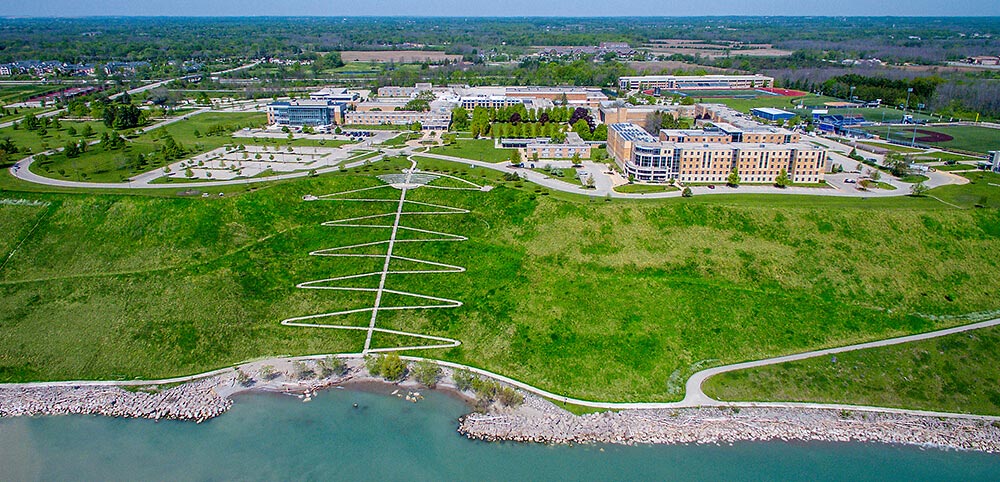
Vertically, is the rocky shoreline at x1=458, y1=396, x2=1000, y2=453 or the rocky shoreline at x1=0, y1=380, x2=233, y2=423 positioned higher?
the rocky shoreline at x1=0, y1=380, x2=233, y2=423

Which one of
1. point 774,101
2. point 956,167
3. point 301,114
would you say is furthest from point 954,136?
point 301,114

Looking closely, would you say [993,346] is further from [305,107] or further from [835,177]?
[305,107]

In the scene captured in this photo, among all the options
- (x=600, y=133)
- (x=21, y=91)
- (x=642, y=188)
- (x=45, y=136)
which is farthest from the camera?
(x=21, y=91)

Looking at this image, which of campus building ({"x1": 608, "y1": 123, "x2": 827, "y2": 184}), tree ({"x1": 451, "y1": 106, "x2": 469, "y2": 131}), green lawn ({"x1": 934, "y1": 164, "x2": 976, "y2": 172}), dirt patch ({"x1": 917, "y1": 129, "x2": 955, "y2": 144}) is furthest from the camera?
tree ({"x1": 451, "y1": 106, "x2": 469, "y2": 131})

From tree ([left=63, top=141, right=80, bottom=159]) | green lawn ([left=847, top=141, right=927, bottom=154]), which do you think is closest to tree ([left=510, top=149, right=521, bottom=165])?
green lawn ([left=847, top=141, right=927, bottom=154])

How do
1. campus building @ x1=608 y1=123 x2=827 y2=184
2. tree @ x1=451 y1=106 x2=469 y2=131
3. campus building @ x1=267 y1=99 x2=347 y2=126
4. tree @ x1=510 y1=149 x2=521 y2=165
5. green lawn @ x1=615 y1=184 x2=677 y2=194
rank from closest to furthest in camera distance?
green lawn @ x1=615 y1=184 x2=677 y2=194 → campus building @ x1=608 y1=123 x2=827 y2=184 → tree @ x1=510 y1=149 x2=521 y2=165 → tree @ x1=451 y1=106 x2=469 y2=131 → campus building @ x1=267 y1=99 x2=347 y2=126

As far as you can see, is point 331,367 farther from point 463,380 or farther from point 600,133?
point 600,133

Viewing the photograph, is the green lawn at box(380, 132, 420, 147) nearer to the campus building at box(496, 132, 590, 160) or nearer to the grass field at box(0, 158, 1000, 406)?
the campus building at box(496, 132, 590, 160)
